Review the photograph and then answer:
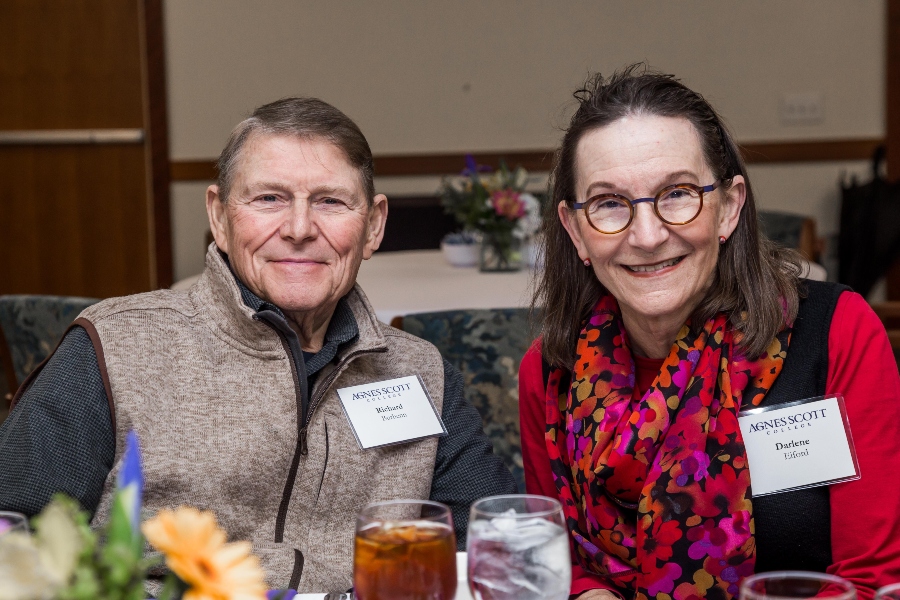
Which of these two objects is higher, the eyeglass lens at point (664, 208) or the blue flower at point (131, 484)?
the eyeglass lens at point (664, 208)

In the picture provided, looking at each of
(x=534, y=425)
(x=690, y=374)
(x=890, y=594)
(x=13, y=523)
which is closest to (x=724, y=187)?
(x=690, y=374)

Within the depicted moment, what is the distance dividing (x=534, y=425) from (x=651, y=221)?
0.49m

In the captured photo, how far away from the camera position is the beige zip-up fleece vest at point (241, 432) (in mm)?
1535

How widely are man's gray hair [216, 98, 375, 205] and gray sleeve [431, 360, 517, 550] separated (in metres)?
0.46

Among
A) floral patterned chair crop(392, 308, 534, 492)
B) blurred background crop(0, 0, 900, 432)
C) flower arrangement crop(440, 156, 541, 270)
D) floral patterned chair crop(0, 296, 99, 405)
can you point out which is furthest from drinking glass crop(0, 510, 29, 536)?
blurred background crop(0, 0, 900, 432)

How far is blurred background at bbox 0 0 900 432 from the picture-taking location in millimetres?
5746

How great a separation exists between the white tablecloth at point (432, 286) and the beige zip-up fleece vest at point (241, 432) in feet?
3.53

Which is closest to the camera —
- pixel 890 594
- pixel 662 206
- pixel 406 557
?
pixel 890 594

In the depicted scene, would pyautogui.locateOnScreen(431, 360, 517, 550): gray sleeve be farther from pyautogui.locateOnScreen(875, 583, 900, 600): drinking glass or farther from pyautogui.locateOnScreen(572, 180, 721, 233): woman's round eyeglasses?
pyautogui.locateOnScreen(875, 583, 900, 600): drinking glass

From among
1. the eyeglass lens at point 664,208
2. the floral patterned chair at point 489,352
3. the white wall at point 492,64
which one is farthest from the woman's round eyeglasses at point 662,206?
the white wall at point 492,64

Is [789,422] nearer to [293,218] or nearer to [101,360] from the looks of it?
[293,218]

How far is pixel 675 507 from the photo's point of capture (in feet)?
4.95

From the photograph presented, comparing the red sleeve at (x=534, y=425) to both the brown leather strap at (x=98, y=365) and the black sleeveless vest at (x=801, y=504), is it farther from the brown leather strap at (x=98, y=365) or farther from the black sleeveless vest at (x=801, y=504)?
the brown leather strap at (x=98, y=365)

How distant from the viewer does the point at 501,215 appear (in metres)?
3.80
